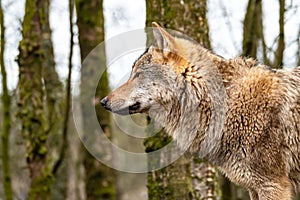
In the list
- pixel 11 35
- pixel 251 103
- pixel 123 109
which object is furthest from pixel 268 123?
pixel 11 35

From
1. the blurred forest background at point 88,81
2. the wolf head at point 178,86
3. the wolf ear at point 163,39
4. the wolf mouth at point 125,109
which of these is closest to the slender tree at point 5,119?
the blurred forest background at point 88,81

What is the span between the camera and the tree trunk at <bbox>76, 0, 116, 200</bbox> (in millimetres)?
11703

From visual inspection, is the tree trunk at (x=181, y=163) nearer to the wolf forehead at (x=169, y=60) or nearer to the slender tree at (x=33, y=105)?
the wolf forehead at (x=169, y=60)

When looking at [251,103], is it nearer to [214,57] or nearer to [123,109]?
[214,57]

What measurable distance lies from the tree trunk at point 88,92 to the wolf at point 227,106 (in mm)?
5211

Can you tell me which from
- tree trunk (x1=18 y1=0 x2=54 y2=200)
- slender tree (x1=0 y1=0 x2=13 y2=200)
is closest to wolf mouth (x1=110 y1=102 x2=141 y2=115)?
tree trunk (x1=18 y1=0 x2=54 y2=200)

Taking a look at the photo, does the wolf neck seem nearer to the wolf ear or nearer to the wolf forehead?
the wolf forehead

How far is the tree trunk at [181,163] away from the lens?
7559 mm

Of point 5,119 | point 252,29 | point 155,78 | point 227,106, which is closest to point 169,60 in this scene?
point 155,78

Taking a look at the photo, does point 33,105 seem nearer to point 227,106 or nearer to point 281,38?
point 281,38

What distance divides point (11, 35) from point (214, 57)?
8.19 meters

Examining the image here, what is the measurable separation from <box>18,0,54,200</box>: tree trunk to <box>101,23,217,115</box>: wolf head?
4231 millimetres

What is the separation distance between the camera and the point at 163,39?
6.28 meters

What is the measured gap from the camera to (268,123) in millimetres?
6047
